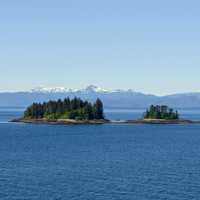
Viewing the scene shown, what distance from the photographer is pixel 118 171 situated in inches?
4218

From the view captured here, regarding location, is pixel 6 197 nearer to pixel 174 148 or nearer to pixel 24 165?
pixel 24 165

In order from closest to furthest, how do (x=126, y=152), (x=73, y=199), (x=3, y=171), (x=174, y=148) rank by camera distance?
1. (x=73, y=199)
2. (x=3, y=171)
3. (x=126, y=152)
4. (x=174, y=148)

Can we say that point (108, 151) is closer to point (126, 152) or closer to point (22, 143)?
point (126, 152)

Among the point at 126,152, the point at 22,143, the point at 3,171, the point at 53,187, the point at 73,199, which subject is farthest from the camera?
the point at 22,143

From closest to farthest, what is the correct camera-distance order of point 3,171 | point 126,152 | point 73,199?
point 73,199, point 3,171, point 126,152

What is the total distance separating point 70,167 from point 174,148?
50392 millimetres

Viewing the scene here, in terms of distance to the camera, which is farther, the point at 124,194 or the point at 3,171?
the point at 3,171

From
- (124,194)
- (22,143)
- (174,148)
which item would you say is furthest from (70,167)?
(22,143)

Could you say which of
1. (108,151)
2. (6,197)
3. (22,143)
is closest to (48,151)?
(108,151)

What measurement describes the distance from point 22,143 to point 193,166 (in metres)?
67.6

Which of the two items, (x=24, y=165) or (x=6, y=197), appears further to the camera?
(x=24, y=165)

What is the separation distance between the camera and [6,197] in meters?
83.8

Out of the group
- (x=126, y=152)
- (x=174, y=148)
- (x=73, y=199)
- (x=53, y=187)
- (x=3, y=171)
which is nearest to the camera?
(x=73, y=199)

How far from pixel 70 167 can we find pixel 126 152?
33.9 meters
